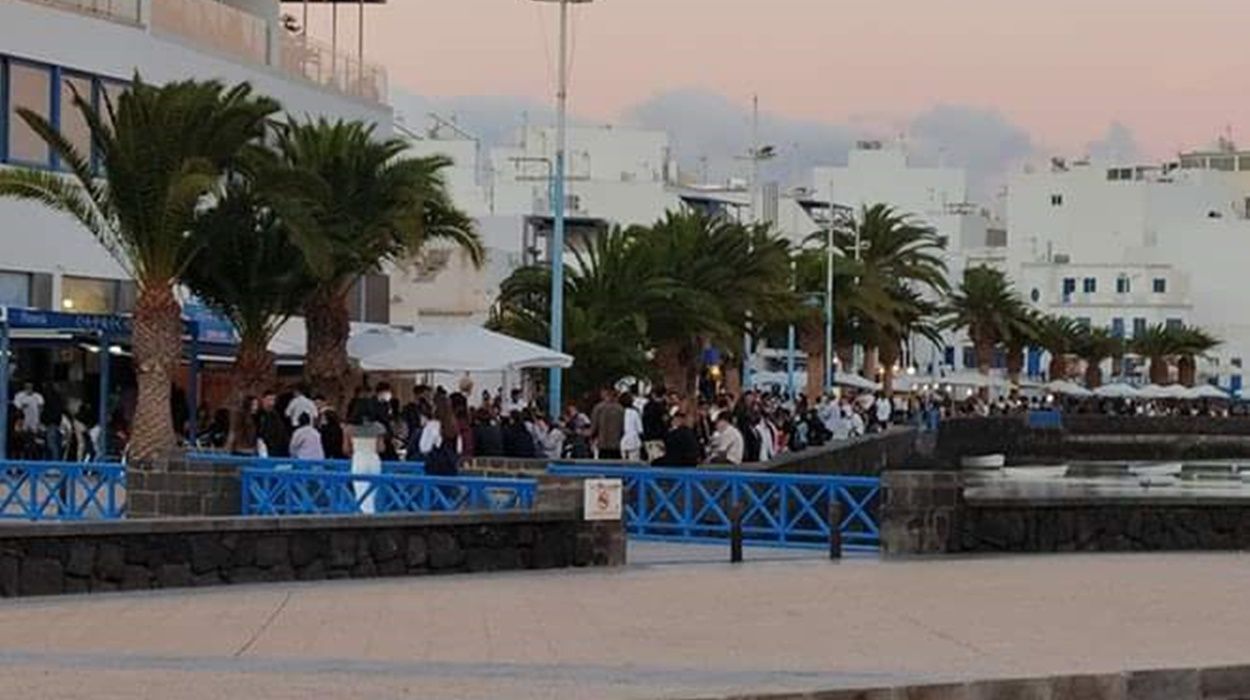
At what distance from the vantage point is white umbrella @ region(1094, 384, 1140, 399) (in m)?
113

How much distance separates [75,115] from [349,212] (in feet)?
25.7

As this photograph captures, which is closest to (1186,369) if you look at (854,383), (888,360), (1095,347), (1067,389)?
(1095,347)

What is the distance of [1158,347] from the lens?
12012cm

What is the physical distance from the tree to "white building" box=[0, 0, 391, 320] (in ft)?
213

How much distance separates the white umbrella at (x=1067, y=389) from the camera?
112 meters

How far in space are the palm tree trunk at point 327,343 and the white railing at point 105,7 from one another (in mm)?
9355

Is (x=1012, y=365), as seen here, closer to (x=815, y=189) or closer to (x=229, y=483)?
(x=815, y=189)

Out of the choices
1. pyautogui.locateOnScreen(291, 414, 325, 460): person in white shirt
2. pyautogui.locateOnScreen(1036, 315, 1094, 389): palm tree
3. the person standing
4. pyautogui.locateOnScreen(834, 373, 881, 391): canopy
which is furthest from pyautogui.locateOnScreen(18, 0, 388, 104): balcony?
pyautogui.locateOnScreen(1036, 315, 1094, 389): palm tree

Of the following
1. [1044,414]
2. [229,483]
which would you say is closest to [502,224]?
[1044,414]

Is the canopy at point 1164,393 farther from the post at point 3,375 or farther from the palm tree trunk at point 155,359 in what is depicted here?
the post at point 3,375

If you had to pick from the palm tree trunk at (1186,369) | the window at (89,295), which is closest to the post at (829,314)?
the window at (89,295)

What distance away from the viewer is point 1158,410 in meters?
117

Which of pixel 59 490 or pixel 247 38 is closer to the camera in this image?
pixel 59 490

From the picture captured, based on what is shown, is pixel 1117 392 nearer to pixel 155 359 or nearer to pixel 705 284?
pixel 705 284
